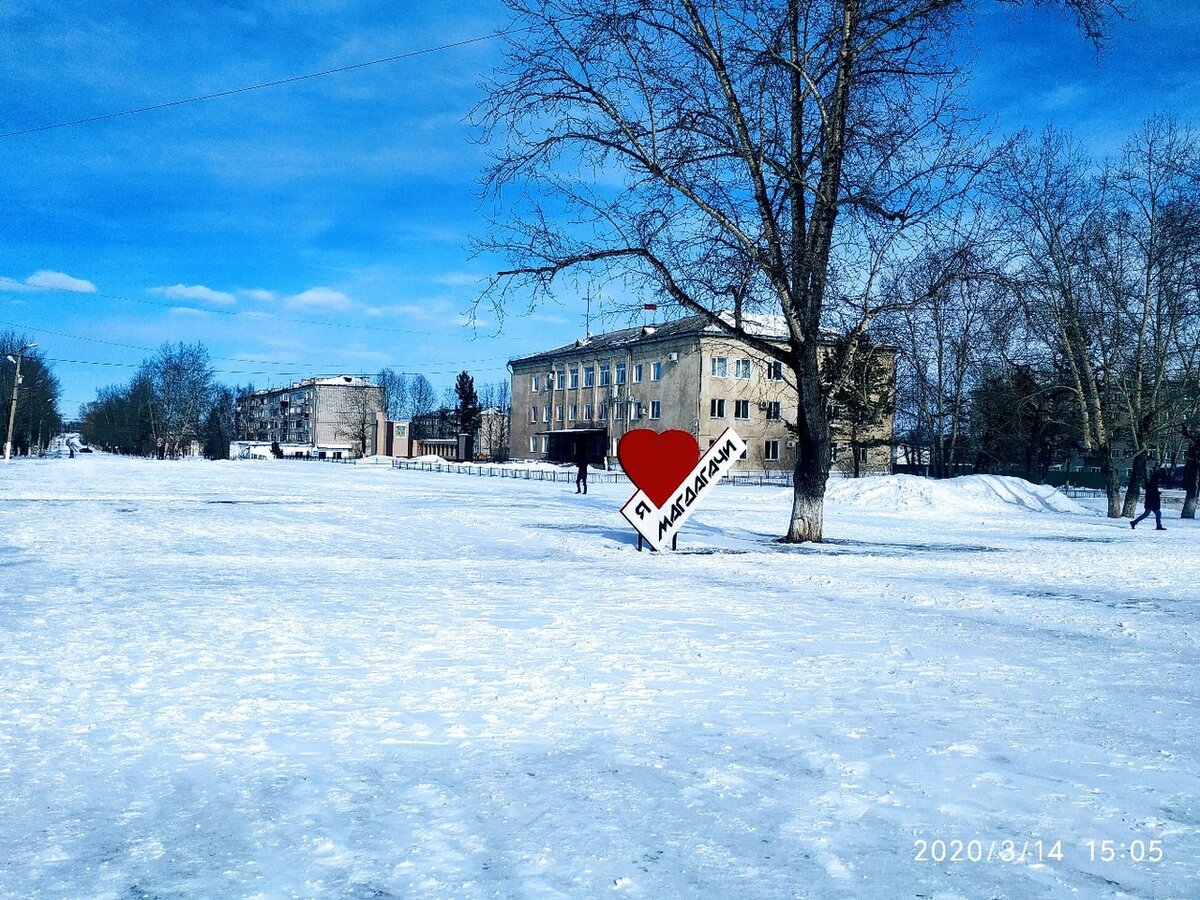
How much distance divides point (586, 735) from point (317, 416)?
546 ft

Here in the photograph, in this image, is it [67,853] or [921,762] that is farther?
[921,762]

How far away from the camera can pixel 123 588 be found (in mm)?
9398

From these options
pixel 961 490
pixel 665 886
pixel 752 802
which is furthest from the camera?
pixel 961 490

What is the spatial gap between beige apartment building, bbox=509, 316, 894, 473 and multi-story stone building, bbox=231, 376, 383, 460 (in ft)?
126

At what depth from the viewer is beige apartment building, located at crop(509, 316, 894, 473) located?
67062mm

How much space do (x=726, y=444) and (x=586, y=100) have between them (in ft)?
19.7

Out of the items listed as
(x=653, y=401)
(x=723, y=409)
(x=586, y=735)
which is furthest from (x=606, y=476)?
(x=586, y=735)

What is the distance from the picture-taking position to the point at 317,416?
16338 cm

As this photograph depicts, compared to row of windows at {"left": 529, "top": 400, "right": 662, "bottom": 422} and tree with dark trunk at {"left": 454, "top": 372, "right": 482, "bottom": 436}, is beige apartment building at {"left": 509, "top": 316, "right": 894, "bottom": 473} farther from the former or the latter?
tree with dark trunk at {"left": 454, "top": 372, "right": 482, "bottom": 436}

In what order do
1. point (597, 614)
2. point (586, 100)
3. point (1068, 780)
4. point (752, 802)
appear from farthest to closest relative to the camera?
point (586, 100), point (597, 614), point (1068, 780), point (752, 802)

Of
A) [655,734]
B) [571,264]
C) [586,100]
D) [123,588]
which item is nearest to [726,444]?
[571,264]

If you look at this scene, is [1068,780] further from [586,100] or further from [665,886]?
[586,100]
